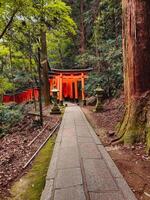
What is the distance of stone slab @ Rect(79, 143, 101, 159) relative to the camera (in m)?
6.00

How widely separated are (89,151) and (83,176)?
1.69 m

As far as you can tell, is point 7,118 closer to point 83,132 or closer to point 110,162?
point 83,132

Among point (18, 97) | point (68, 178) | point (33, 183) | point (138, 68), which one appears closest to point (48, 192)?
point (68, 178)

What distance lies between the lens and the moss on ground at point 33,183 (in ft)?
14.6

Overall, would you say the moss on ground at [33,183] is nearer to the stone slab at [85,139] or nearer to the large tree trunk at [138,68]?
the stone slab at [85,139]

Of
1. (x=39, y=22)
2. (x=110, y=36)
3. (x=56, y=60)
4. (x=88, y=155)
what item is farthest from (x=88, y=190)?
(x=56, y=60)

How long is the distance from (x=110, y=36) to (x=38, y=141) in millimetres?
15573

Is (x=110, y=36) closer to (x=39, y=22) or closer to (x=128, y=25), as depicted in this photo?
(x=39, y=22)

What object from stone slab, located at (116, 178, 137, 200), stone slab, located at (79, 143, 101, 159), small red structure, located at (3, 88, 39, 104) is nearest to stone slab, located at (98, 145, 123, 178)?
stone slab, located at (79, 143, 101, 159)

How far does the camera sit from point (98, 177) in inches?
182

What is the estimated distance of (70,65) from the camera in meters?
33.1

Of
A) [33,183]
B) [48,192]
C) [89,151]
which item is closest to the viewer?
[48,192]

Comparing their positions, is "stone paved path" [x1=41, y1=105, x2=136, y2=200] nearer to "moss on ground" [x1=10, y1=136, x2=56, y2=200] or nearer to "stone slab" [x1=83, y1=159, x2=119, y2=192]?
"stone slab" [x1=83, y1=159, x2=119, y2=192]

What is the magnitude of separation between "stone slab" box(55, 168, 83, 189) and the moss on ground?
0.32 meters
